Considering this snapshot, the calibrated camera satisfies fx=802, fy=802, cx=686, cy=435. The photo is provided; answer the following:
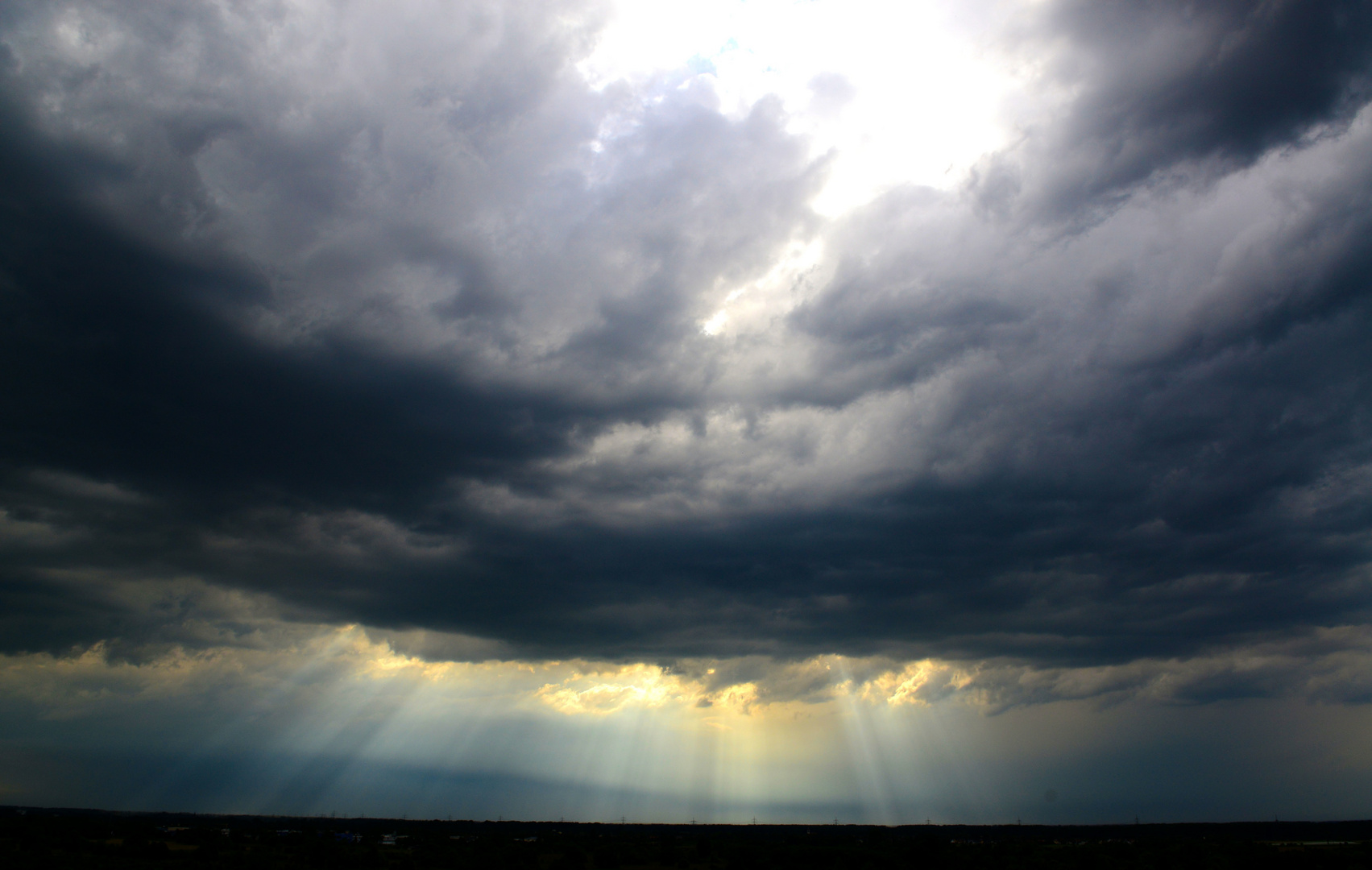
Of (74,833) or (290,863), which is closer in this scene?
(290,863)

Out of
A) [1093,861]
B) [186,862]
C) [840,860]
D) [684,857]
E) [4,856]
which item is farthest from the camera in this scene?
[684,857]

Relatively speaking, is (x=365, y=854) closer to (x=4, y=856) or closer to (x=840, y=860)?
(x=4, y=856)

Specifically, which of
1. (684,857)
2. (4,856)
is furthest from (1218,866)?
(4,856)

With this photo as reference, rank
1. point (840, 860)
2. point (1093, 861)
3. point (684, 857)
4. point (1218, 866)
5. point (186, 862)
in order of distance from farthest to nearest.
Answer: point (684, 857) < point (1093, 861) < point (840, 860) < point (1218, 866) < point (186, 862)

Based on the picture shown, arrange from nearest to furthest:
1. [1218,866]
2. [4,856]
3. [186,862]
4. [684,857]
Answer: [4,856] → [186,862] → [1218,866] → [684,857]

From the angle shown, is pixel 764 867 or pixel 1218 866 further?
pixel 764 867

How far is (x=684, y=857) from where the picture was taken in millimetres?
175750

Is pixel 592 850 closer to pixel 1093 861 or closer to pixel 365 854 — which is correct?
pixel 365 854

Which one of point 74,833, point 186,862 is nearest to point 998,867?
point 186,862

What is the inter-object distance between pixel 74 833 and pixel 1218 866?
672 feet

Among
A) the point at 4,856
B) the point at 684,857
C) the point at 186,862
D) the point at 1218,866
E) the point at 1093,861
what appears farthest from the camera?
the point at 684,857

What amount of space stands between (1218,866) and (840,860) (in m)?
60.1

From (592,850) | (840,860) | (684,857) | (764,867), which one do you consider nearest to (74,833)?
(592,850)

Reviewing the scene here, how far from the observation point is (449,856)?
146 meters
